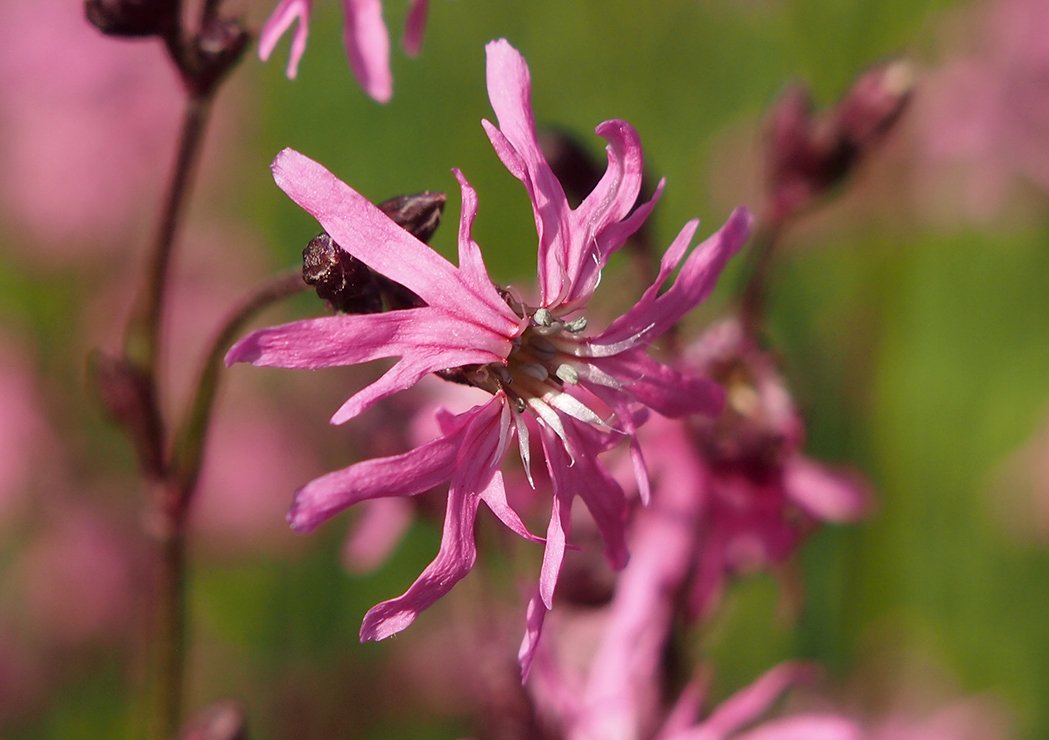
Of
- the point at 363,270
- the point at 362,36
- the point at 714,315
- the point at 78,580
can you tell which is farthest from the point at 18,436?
the point at 363,270

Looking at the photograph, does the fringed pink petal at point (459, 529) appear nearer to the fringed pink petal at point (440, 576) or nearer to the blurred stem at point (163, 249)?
the fringed pink petal at point (440, 576)

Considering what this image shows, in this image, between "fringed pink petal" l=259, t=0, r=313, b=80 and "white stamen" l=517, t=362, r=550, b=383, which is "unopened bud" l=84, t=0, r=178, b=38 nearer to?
"fringed pink petal" l=259, t=0, r=313, b=80

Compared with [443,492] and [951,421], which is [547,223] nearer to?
[443,492]

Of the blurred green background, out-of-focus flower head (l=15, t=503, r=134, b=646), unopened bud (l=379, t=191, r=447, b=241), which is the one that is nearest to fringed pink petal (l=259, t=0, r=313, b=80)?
unopened bud (l=379, t=191, r=447, b=241)

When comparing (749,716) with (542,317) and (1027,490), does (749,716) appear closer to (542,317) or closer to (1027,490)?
(542,317)

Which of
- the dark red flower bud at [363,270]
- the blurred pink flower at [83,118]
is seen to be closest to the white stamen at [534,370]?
the dark red flower bud at [363,270]

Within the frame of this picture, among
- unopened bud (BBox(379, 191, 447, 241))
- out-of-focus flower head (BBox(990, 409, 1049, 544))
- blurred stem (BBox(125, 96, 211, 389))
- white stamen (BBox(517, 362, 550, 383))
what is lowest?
out-of-focus flower head (BBox(990, 409, 1049, 544))
